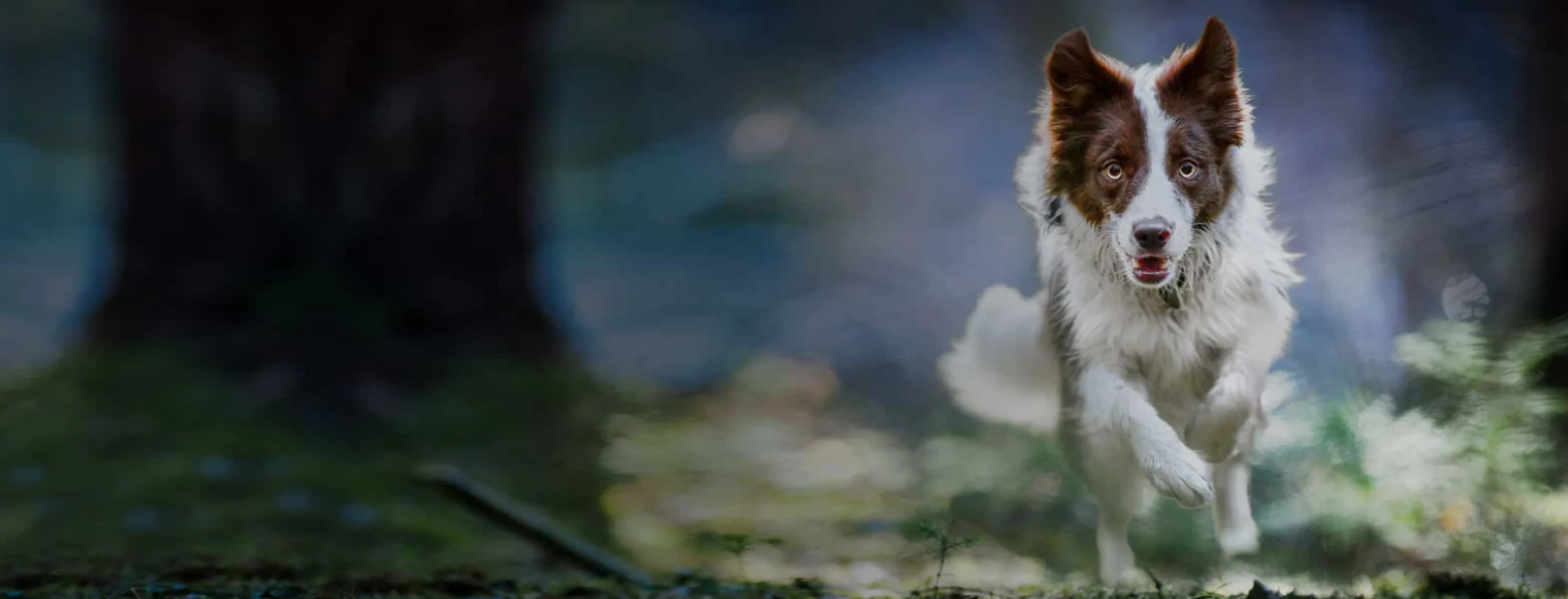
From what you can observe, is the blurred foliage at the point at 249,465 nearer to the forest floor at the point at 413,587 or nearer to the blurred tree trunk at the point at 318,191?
the blurred tree trunk at the point at 318,191

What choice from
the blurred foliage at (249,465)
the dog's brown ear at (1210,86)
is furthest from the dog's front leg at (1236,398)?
the blurred foliage at (249,465)

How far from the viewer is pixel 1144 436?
137 inches

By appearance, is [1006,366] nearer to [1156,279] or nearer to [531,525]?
[1156,279]

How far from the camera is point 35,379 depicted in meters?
4.84

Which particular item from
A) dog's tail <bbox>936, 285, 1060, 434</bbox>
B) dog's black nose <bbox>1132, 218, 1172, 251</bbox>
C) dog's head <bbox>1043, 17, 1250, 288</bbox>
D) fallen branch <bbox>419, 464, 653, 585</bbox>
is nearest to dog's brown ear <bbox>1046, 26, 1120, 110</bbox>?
dog's head <bbox>1043, 17, 1250, 288</bbox>

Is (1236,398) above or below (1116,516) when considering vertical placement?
above

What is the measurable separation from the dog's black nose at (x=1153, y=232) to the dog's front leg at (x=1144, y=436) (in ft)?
1.39

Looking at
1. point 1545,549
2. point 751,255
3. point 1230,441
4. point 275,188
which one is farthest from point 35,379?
point 1545,549

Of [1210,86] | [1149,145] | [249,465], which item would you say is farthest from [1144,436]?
[249,465]

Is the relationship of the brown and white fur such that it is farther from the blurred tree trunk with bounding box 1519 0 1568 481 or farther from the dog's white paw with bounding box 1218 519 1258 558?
the blurred tree trunk with bounding box 1519 0 1568 481

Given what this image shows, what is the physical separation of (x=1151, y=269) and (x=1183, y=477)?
61cm

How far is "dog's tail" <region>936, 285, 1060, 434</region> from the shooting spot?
3844 millimetres

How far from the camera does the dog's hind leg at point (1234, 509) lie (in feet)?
12.3

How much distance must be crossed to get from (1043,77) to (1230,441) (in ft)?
4.39
